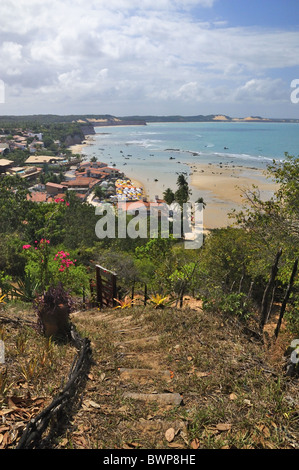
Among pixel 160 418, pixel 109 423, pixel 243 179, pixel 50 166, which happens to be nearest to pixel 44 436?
pixel 109 423

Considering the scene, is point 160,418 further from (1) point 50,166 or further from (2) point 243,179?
(1) point 50,166

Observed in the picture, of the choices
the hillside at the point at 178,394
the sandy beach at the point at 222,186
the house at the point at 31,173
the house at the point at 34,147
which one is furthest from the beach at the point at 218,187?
the house at the point at 34,147

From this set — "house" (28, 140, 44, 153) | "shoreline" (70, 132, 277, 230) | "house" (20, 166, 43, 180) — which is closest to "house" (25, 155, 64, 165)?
"house" (20, 166, 43, 180)

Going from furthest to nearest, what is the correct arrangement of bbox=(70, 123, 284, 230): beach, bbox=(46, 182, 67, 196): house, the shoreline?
bbox=(46, 182, 67, 196): house → bbox=(70, 123, 284, 230): beach → the shoreline

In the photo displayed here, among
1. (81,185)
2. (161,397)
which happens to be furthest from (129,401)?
(81,185)

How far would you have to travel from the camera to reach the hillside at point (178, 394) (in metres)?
2.93

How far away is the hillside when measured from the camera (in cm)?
293

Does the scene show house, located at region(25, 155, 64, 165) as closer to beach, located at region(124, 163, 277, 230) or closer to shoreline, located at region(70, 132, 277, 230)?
shoreline, located at region(70, 132, 277, 230)

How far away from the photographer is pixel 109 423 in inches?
124

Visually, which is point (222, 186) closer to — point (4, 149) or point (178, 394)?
point (178, 394)

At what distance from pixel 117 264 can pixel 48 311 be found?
880cm

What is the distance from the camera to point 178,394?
3.57 m

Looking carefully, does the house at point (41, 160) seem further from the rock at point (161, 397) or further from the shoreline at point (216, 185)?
the rock at point (161, 397)
